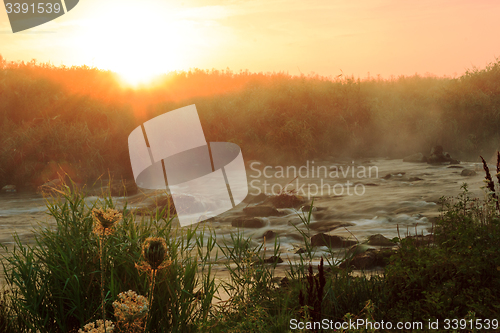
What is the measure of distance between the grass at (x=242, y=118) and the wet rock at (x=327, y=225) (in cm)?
689

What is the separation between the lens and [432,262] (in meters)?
3.84

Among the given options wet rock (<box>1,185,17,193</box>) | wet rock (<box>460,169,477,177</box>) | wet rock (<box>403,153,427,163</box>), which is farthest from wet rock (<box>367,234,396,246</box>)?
wet rock (<box>1,185,17,193</box>)

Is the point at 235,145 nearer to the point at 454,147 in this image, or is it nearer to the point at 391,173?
the point at 391,173

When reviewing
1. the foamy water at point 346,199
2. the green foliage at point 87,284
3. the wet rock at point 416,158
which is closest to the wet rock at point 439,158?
the wet rock at point 416,158

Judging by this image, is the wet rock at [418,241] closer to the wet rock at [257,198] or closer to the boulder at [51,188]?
the boulder at [51,188]

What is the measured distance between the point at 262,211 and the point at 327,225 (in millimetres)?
1573

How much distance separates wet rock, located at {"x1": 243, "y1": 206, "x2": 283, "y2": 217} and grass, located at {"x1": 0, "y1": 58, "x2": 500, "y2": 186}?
20.0 feet

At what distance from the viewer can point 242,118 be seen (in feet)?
55.9

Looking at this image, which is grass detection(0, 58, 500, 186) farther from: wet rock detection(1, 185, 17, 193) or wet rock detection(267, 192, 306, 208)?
wet rock detection(267, 192, 306, 208)

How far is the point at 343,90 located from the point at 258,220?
1089cm

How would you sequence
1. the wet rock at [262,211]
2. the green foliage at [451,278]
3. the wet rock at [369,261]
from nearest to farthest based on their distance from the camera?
the green foliage at [451,278] < the wet rock at [369,261] < the wet rock at [262,211]

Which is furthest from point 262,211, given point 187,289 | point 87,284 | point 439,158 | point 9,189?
point 439,158

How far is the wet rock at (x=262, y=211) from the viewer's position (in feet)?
32.6

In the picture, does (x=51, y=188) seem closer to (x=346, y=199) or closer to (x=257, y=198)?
(x=257, y=198)
